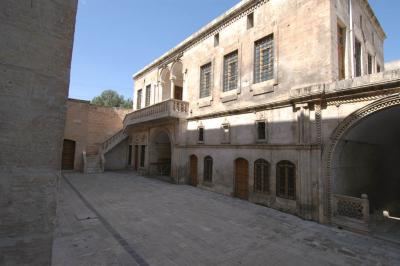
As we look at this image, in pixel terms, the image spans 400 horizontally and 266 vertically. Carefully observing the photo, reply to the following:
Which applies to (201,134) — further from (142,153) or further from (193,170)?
(142,153)

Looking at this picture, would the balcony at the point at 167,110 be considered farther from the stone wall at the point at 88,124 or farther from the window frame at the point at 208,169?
the stone wall at the point at 88,124

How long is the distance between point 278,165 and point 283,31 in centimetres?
644

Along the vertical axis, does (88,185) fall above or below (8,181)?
below

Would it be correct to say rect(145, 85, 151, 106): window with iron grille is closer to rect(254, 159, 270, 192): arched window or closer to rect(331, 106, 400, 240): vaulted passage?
rect(254, 159, 270, 192): arched window

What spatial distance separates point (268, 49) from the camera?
11.5 m

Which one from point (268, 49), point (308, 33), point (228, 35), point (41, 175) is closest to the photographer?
point (41, 175)

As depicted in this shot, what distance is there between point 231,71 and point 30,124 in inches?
466

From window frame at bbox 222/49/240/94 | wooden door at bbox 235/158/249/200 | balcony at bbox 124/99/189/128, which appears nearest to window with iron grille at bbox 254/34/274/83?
window frame at bbox 222/49/240/94

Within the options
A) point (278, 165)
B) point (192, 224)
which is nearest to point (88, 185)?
point (192, 224)

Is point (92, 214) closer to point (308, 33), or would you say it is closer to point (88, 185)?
point (88, 185)

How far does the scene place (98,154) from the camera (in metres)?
21.9

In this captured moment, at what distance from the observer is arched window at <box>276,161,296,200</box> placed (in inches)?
372

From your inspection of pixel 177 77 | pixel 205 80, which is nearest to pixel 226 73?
pixel 205 80

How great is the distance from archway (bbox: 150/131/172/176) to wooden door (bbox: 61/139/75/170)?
8.01 meters
